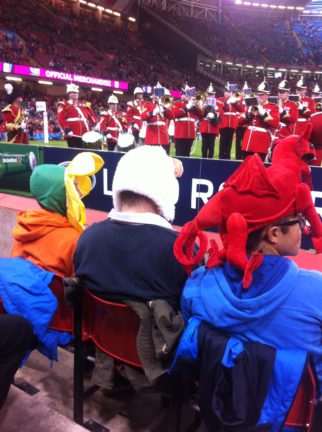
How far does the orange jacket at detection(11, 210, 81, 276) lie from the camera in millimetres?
2205

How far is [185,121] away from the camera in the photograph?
34.3 feet

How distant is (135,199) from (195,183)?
269cm

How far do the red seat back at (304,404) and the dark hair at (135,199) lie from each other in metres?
0.90

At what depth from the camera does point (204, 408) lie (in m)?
1.45

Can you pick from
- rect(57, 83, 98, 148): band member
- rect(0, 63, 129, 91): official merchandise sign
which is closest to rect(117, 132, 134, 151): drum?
rect(57, 83, 98, 148): band member

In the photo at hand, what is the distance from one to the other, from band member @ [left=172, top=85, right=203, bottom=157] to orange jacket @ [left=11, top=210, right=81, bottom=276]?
8311 millimetres

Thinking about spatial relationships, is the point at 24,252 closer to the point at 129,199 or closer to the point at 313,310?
the point at 129,199

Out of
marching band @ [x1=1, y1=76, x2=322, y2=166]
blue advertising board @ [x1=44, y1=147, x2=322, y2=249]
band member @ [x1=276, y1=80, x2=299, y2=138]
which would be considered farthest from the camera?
marching band @ [x1=1, y1=76, x2=322, y2=166]

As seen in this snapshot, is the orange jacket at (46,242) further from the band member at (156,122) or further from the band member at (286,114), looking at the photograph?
the band member at (156,122)

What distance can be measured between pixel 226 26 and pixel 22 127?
137 ft

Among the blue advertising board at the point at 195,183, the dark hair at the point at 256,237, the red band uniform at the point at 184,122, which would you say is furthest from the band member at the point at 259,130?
the dark hair at the point at 256,237

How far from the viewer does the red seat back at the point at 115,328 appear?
67.9 inches

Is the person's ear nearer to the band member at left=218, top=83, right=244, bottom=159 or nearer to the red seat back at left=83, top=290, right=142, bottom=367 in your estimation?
the red seat back at left=83, top=290, right=142, bottom=367

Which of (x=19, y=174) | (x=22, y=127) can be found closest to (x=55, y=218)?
(x=19, y=174)
